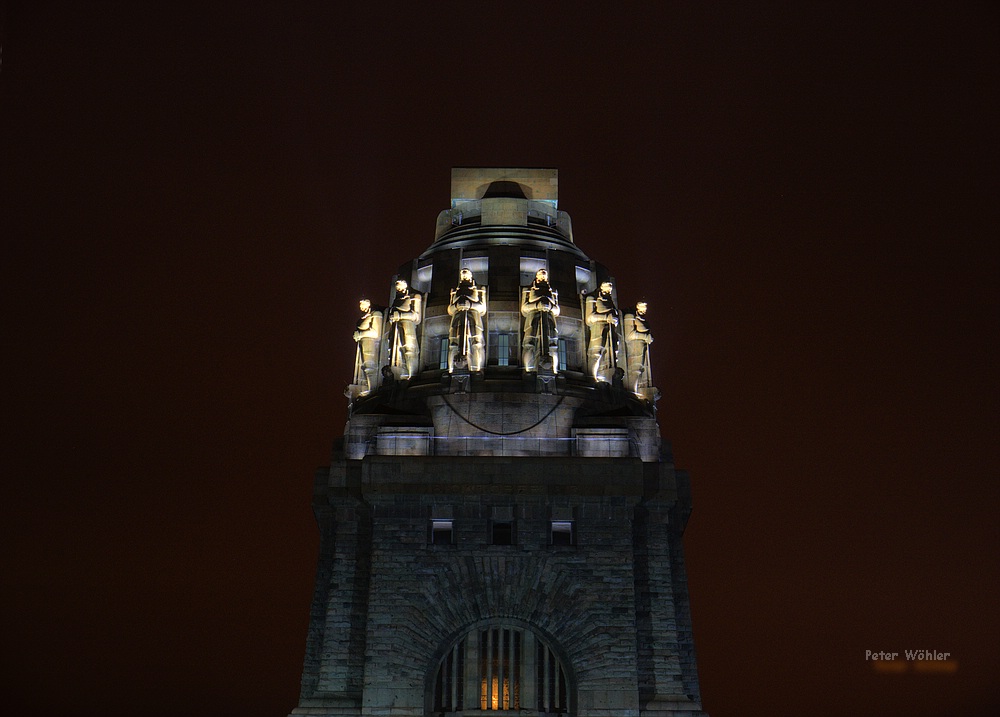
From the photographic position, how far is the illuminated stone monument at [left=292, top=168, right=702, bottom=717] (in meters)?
36.7

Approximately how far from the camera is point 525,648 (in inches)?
1470

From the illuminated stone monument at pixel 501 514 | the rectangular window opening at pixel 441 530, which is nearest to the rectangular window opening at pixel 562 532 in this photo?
the illuminated stone monument at pixel 501 514

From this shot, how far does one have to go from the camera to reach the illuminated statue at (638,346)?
44.7 metres

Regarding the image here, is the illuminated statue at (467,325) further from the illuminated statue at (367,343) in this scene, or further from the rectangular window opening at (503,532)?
the rectangular window opening at (503,532)

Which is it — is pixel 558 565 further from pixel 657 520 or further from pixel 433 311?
pixel 433 311

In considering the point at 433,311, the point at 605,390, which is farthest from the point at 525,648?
the point at 433,311

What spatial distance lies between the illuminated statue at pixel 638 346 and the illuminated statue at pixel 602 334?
1.92 metres

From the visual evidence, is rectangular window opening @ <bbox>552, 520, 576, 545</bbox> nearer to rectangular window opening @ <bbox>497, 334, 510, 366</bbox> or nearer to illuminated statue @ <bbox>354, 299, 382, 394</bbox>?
rectangular window opening @ <bbox>497, 334, 510, 366</bbox>

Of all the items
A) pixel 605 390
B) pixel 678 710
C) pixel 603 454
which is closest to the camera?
pixel 678 710

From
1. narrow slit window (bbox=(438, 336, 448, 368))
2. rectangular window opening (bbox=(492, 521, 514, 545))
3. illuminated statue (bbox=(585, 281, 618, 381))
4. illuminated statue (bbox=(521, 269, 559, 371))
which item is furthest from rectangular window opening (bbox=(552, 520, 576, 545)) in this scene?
narrow slit window (bbox=(438, 336, 448, 368))

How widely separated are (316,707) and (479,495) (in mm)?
8021

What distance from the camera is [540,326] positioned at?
41594 millimetres

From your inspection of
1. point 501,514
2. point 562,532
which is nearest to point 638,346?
point 562,532

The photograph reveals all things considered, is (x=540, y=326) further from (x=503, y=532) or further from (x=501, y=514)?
(x=503, y=532)
